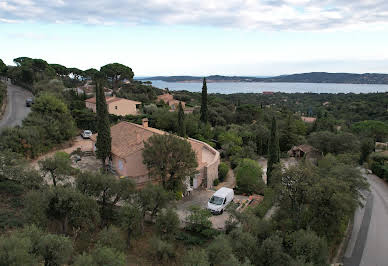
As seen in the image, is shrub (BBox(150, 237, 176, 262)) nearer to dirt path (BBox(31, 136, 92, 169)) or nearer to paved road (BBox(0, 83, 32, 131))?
dirt path (BBox(31, 136, 92, 169))

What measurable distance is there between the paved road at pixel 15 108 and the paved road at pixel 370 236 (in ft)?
100

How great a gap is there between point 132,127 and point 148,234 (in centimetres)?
1301

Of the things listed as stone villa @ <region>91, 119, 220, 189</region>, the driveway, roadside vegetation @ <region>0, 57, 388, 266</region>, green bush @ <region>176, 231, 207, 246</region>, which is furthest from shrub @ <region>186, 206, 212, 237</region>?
stone villa @ <region>91, 119, 220, 189</region>

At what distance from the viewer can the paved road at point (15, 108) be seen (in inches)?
1390

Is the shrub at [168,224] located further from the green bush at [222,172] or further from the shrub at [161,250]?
the green bush at [222,172]

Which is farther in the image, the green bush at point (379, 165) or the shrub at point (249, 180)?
the green bush at point (379, 165)

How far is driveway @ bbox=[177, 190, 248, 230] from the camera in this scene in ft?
59.1

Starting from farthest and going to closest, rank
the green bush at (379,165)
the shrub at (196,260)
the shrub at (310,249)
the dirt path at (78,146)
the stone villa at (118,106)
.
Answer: the stone villa at (118,106) < the green bush at (379,165) < the dirt path at (78,146) < the shrub at (310,249) < the shrub at (196,260)

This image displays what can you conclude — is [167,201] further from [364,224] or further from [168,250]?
[364,224]

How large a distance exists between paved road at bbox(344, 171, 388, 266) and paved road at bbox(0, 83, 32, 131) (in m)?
30.6

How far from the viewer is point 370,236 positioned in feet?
58.7

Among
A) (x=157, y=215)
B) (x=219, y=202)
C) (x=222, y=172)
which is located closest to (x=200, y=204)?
(x=219, y=202)

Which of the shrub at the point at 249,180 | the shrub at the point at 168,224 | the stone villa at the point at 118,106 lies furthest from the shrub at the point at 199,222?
the stone villa at the point at 118,106

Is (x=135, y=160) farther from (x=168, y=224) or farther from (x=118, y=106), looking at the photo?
(x=118, y=106)
